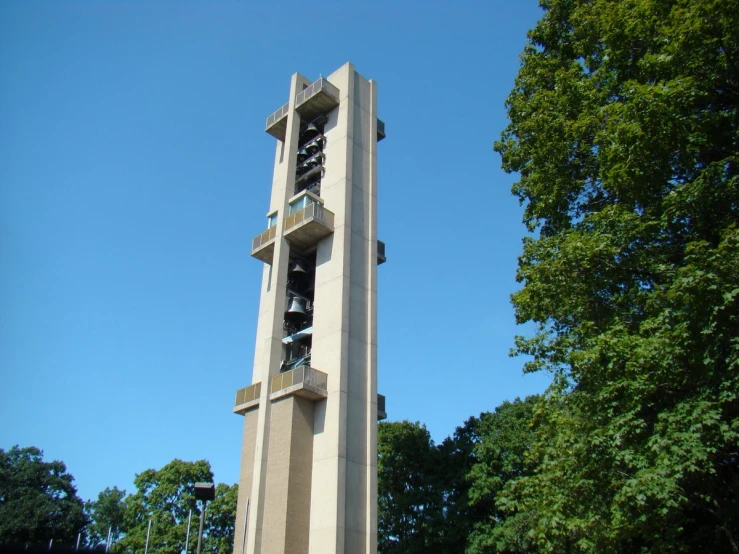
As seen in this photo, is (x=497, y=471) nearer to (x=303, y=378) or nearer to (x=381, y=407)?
(x=381, y=407)

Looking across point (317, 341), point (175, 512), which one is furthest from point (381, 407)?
point (175, 512)

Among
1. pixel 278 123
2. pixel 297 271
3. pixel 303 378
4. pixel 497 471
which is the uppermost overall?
pixel 278 123

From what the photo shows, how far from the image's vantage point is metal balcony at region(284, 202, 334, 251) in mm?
28031

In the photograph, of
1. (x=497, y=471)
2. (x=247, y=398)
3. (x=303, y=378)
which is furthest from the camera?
(x=497, y=471)

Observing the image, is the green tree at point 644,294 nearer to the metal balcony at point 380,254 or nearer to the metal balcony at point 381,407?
the metal balcony at point 381,407

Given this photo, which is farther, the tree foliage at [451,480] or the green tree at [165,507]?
the green tree at [165,507]

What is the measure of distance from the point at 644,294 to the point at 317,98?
21129 millimetres

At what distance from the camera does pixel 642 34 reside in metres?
17.2

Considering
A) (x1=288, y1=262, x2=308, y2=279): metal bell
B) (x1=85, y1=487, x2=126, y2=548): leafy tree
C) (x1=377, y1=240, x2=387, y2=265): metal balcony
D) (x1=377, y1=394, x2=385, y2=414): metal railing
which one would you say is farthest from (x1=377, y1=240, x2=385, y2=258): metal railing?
(x1=85, y1=487, x2=126, y2=548): leafy tree

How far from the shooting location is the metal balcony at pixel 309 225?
92.0 ft

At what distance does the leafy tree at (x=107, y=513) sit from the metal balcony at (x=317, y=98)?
5789cm

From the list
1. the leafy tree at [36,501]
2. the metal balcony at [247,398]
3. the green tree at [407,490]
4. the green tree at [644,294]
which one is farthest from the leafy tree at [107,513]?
the green tree at [644,294]

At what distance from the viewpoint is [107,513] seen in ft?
245

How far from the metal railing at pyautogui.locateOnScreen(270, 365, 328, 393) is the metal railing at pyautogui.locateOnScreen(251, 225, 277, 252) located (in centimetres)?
755
